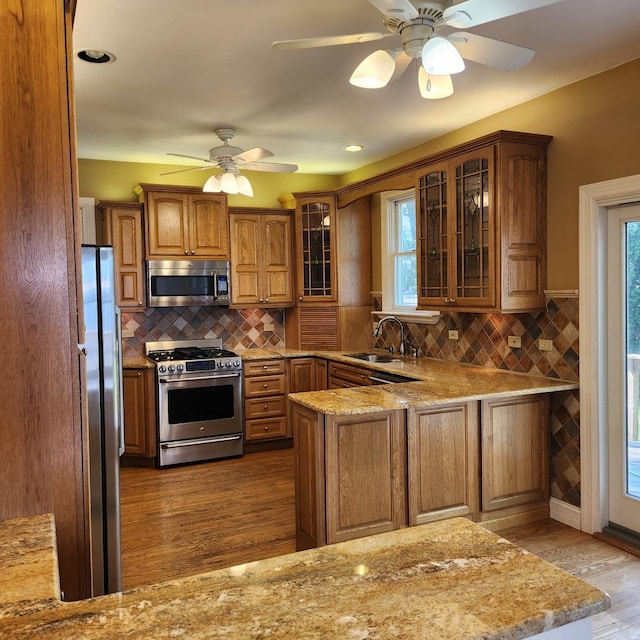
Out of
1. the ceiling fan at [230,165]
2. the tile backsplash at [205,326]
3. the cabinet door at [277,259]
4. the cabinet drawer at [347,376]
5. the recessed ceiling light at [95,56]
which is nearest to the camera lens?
the recessed ceiling light at [95,56]

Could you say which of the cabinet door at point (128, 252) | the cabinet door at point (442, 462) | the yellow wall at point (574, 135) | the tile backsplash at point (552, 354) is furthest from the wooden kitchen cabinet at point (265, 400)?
the yellow wall at point (574, 135)

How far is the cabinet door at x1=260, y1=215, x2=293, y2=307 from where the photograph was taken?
584cm

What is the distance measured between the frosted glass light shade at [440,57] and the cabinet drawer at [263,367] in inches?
149

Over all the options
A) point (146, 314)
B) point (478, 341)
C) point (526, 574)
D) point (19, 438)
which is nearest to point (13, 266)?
point (19, 438)

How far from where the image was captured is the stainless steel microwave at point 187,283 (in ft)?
17.6

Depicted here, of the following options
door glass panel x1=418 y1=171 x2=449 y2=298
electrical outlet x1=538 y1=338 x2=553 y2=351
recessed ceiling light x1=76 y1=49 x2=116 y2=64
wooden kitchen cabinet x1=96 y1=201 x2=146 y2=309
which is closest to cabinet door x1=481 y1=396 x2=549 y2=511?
electrical outlet x1=538 y1=338 x2=553 y2=351

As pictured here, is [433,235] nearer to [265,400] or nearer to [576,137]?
[576,137]

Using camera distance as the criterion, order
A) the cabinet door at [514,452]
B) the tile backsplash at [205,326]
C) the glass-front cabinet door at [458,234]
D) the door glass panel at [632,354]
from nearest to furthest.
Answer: the door glass panel at [632,354] → the cabinet door at [514,452] → the glass-front cabinet door at [458,234] → the tile backsplash at [205,326]

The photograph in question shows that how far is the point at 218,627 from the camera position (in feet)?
3.21

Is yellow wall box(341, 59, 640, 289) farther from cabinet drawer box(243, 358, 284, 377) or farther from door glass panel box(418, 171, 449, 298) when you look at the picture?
cabinet drawer box(243, 358, 284, 377)

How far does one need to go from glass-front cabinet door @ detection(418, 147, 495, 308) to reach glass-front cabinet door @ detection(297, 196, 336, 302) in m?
1.40

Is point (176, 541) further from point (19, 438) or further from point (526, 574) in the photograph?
point (526, 574)

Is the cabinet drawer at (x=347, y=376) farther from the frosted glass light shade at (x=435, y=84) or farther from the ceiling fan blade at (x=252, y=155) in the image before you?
the frosted glass light shade at (x=435, y=84)

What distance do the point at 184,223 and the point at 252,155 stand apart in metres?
1.50
